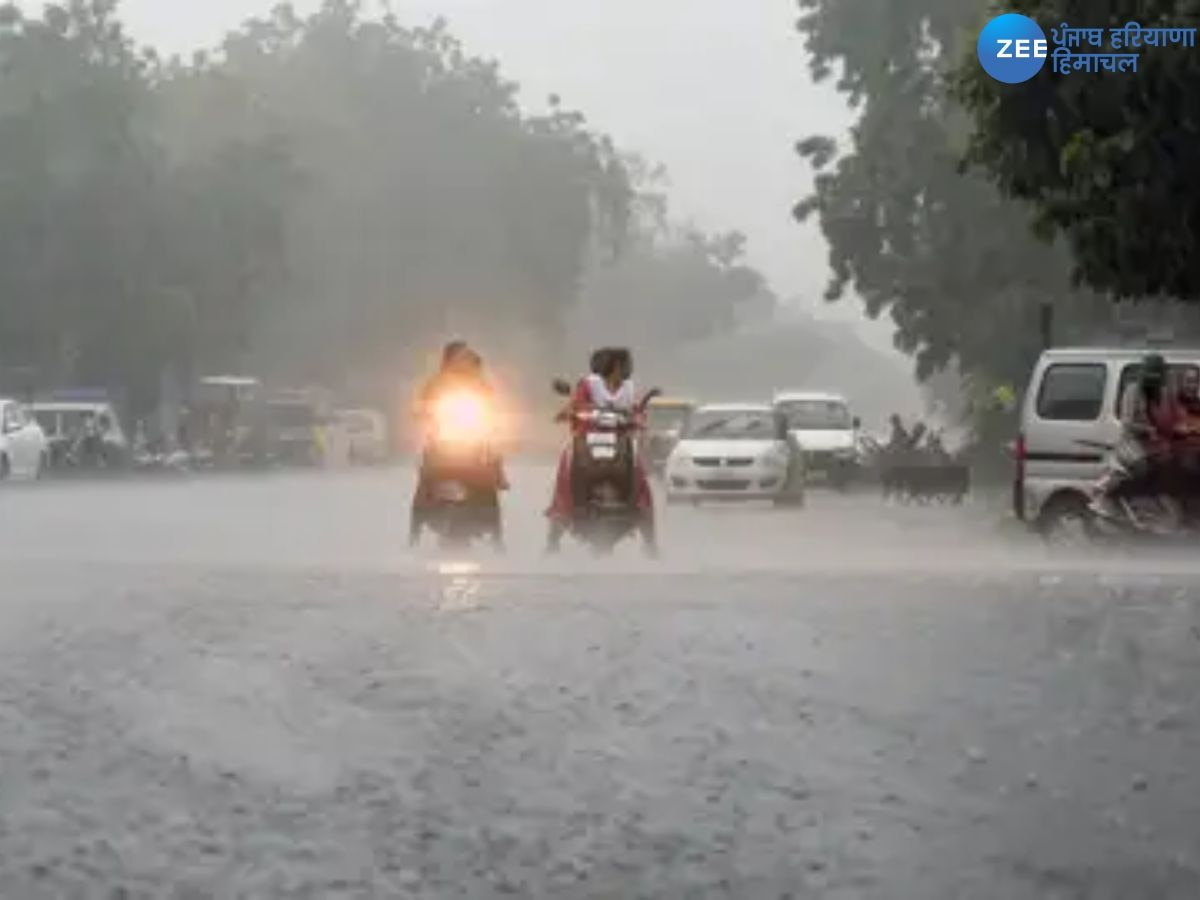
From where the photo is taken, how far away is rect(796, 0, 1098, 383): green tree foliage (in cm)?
4481

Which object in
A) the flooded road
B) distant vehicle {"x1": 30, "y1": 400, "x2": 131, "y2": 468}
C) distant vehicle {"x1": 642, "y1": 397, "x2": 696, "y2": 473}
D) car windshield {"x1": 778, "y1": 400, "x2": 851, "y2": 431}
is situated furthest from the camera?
distant vehicle {"x1": 30, "y1": 400, "x2": 131, "y2": 468}

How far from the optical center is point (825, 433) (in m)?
45.7

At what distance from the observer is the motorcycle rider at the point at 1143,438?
19.1m

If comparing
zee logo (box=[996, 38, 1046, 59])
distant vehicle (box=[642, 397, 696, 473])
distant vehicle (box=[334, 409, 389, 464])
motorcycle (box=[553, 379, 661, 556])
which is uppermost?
zee logo (box=[996, 38, 1046, 59])

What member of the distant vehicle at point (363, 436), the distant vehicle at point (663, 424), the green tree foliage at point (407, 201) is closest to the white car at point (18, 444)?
the distant vehicle at point (663, 424)

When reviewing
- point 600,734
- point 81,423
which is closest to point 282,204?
point 81,423

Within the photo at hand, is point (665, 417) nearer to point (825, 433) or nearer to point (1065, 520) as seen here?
point (825, 433)

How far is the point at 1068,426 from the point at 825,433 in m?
24.3

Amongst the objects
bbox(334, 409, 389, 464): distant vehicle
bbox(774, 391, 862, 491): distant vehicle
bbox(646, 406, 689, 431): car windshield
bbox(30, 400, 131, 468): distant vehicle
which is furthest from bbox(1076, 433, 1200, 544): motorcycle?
bbox(334, 409, 389, 464): distant vehicle

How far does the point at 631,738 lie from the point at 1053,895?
280cm

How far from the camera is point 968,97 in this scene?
23703mm

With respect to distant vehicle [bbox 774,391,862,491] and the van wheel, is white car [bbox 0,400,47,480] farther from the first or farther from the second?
the van wheel

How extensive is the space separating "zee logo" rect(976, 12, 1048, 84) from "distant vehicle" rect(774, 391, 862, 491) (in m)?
19.9

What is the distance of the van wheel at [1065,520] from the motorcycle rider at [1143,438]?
5.02ft
